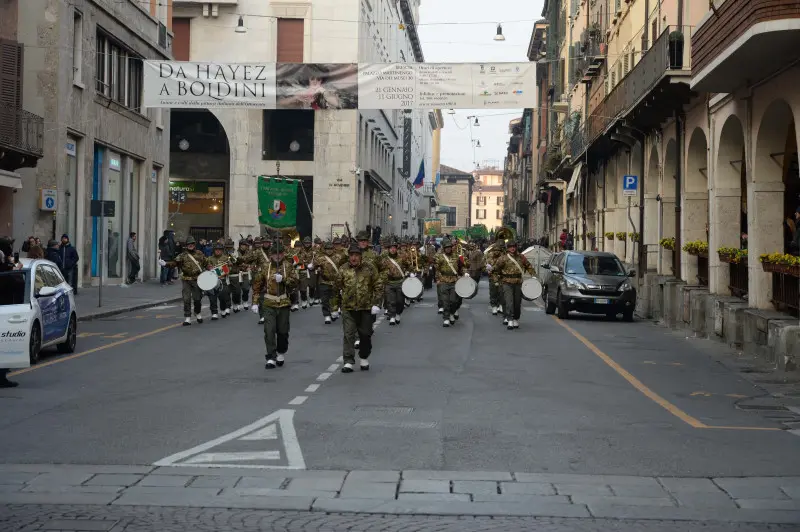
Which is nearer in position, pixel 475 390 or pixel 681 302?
pixel 475 390

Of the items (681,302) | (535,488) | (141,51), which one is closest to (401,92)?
(681,302)

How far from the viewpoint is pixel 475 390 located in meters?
14.1

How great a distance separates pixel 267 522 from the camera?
7.11 metres

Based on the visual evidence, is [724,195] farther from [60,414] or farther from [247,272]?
[60,414]

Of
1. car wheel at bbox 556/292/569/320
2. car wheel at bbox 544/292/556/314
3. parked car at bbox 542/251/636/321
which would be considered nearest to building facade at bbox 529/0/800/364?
parked car at bbox 542/251/636/321

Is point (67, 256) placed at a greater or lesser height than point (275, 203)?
lesser

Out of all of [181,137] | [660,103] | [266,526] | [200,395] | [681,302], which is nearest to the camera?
[266,526]

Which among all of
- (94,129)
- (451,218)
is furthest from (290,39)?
(451,218)

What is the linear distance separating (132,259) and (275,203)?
1231 cm

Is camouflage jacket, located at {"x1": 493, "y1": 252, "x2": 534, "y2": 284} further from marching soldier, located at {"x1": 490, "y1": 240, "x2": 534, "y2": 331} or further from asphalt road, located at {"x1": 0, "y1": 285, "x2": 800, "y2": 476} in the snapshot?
asphalt road, located at {"x1": 0, "y1": 285, "x2": 800, "y2": 476}

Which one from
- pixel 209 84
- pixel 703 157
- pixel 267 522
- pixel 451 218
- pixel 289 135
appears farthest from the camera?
pixel 451 218

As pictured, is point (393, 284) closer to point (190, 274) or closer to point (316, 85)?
point (190, 274)

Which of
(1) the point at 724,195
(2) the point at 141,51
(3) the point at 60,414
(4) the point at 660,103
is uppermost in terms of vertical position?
(2) the point at 141,51

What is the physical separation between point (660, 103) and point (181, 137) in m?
36.7
